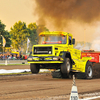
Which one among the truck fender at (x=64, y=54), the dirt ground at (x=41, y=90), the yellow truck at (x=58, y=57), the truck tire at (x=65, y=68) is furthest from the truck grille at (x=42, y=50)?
the dirt ground at (x=41, y=90)

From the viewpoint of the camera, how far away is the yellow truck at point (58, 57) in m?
17.8

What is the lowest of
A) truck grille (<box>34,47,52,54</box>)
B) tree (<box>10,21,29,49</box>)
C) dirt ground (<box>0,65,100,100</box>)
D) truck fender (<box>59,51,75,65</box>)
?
dirt ground (<box>0,65,100,100</box>)

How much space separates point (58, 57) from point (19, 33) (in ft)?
324

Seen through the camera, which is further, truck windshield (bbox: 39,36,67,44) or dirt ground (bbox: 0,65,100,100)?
truck windshield (bbox: 39,36,67,44)

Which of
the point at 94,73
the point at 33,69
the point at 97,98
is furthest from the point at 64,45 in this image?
the point at 97,98

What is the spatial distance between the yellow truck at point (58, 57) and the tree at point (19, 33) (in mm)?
96088

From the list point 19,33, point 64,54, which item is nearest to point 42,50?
point 64,54

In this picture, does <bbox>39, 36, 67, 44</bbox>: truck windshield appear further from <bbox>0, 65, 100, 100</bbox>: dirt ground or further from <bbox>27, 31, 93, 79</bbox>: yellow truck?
<bbox>0, 65, 100, 100</bbox>: dirt ground

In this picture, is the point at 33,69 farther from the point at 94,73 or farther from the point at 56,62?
the point at 94,73

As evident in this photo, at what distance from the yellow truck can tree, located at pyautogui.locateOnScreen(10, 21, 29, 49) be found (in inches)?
3783

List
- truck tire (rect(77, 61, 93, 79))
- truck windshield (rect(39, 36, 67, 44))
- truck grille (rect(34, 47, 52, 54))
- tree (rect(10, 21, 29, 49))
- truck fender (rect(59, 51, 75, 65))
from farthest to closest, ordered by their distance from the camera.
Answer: tree (rect(10, 21, 29, 49))
truck tire (rect(77, 61, 93, 79))
truck windshield (rect(39, 36, 67, 44))
truck grille (rect(34, 47, 52, 54))
truck fender (rect(59, 51, 75, 65))

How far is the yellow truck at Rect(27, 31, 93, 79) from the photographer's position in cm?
1781

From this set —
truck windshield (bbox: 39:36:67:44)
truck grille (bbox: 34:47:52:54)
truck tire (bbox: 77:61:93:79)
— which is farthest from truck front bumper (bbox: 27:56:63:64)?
truck tire (bbox: 77:61:93:79)

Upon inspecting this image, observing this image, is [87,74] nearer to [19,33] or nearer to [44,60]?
[44,60]
